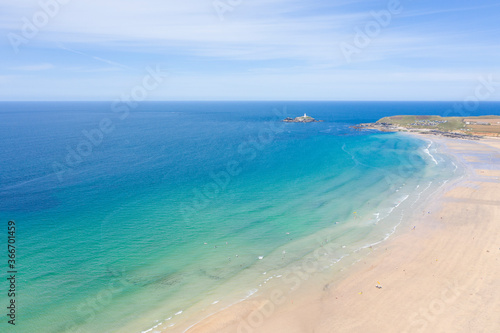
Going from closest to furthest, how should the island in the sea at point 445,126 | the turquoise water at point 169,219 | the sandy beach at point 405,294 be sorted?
1. the sandy beach at point 405,294
2. the turquoise water at point 169,219
3. the island in the sea at point 445,126

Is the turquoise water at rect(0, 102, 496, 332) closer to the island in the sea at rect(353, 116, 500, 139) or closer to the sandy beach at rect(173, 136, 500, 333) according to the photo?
the sandy beach at rect(173, 136, 500, 333)

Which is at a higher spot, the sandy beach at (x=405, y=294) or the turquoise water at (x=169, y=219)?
the turquoise water at (x=169, y=219)

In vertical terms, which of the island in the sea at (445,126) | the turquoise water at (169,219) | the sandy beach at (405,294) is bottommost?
the sandy beach at (405,294)

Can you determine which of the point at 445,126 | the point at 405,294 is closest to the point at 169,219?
the point at 405,294

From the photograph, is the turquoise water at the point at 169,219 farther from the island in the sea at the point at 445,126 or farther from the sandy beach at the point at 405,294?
the island in the sea at the point at 445,126

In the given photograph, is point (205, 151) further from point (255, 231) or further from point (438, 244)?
point (438, 244)

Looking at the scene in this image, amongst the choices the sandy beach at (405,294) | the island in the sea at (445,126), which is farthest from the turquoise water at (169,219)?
the island in the sea at (445,126)

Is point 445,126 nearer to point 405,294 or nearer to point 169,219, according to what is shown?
point 405,294

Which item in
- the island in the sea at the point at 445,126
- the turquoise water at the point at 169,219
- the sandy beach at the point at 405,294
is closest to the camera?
the sandy beach at the point at 405,294

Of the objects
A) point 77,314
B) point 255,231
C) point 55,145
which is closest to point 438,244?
point 255,231
